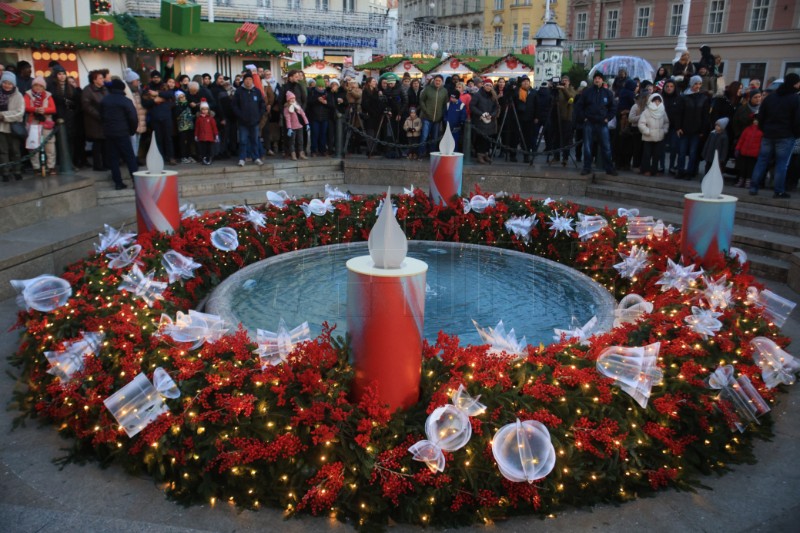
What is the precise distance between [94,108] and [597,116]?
8287 mm

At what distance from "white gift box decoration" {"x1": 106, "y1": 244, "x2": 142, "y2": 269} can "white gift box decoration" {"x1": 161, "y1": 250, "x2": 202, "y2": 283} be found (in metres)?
0.25

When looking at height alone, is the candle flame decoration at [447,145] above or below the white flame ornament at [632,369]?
above

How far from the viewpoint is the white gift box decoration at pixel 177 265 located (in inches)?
247

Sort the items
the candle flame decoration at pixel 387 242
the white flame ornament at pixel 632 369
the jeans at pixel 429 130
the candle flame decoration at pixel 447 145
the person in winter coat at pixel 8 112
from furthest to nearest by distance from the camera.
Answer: the jeans at pixel 429 130
the person in winter coat at pixel 8 112
the candle flame decoration at pixel 447 145
the white flame ornament at pixel 632 369
the candle flame decoration at pixel 387 242

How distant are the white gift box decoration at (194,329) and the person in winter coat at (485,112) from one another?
894cm

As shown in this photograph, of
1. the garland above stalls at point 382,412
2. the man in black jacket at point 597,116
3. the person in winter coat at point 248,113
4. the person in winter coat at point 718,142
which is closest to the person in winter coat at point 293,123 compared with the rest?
the person in winter coat at point 248,113

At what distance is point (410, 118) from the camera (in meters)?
13.5

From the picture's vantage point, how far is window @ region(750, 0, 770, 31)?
34438mm

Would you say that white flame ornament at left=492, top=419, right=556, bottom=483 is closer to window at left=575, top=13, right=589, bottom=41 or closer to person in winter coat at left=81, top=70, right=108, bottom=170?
person in winter coat at left=81, top=70, right=108, bottom=170

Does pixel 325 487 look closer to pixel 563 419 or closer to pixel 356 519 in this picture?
pixel 356 519

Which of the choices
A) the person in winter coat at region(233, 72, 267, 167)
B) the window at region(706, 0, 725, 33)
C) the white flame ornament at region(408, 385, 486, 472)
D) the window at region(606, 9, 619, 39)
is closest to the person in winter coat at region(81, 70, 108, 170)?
the person in winter coat at region(233, 72, 267, 167)

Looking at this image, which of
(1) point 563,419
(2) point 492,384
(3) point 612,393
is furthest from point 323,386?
(3) point 612,393

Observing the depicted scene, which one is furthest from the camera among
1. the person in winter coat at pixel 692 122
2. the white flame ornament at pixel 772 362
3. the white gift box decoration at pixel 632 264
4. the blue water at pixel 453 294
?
the person in winter coat at pixel 692 122

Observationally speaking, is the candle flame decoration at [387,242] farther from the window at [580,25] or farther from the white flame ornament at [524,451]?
the window at [580,25]
